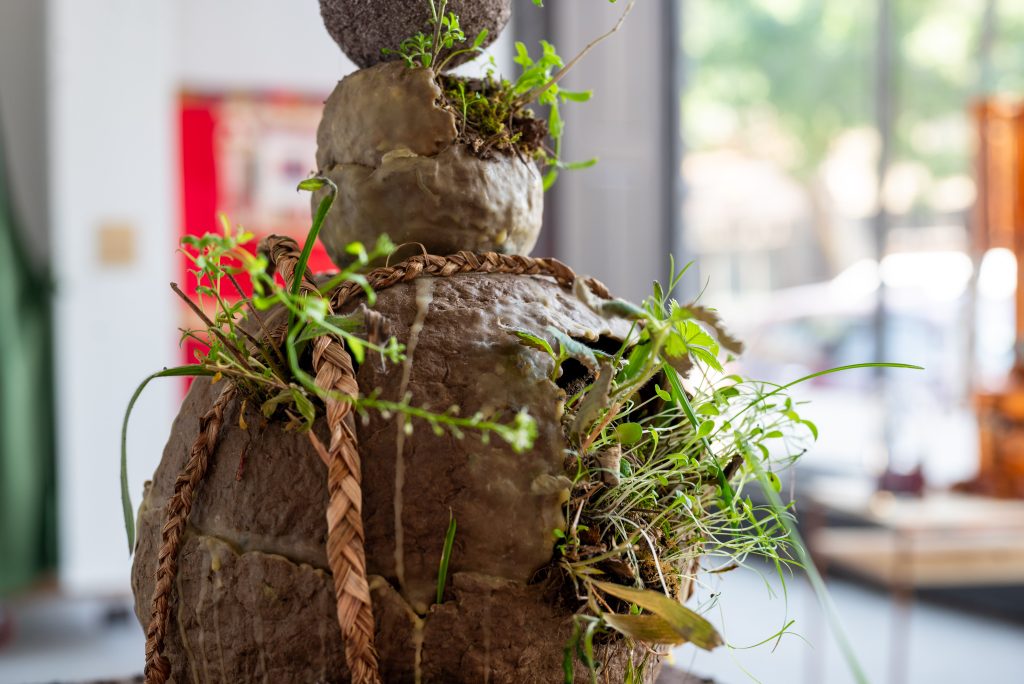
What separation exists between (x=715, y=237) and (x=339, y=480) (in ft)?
18.0

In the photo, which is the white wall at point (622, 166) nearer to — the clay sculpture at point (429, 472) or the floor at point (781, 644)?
the floor at point (781, 644)

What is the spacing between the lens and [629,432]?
895 mm

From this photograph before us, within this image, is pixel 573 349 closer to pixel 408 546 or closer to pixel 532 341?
pixel 532 341

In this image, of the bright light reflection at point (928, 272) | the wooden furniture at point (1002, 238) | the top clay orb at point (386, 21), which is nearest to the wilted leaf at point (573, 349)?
the top clay orb at point (386, 21)

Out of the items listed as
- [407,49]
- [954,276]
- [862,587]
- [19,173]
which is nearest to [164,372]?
[407,49]

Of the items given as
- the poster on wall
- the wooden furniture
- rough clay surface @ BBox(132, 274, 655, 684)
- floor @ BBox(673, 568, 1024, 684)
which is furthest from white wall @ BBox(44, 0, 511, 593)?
rough clay surface @ BBox(132, 274, 655, 684)

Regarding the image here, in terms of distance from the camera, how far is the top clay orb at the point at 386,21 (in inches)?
39.6

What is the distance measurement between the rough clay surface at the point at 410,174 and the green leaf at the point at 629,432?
25 cm

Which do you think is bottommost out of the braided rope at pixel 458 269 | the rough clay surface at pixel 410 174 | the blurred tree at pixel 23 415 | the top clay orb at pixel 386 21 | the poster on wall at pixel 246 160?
the blurred tree at pixel 23 415

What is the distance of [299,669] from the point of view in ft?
2.76

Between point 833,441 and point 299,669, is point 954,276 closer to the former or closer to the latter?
point 833,441

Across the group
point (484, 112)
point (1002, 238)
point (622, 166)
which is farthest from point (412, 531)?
point (622, 166)

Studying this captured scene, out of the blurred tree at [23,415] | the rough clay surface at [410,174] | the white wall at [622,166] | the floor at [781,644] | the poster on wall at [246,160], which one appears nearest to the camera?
the rough clay surface at [410,174]

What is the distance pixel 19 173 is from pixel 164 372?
146 inches
